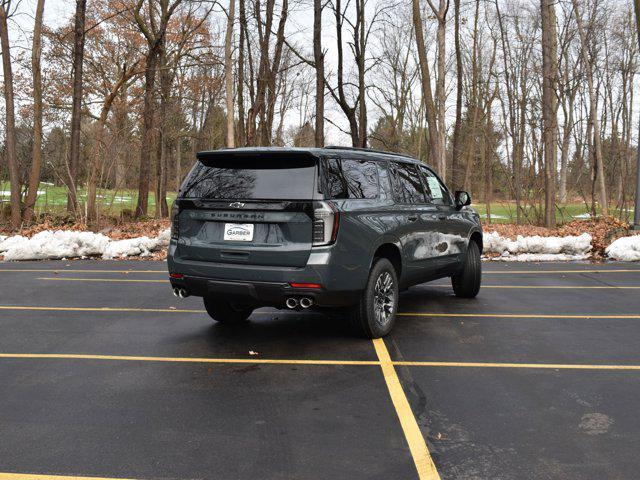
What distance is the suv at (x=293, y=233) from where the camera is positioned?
215 inches

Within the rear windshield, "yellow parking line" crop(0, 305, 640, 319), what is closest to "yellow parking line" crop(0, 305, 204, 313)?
"yellow parking line" crop(0, 305, 640, 319)

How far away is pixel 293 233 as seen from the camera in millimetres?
5496

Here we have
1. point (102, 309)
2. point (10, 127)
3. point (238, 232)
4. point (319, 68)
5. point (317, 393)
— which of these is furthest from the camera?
point (319, 68)

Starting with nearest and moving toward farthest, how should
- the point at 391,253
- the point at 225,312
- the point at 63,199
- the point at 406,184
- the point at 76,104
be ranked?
1. the point at 391,253
2. the point at 225,312
3. the point at 406,184
4. the point at 76,104
5. the point at 63,199

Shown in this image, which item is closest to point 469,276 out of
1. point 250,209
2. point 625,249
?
point 250,209

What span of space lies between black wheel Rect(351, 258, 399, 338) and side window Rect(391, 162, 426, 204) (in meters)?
0.95

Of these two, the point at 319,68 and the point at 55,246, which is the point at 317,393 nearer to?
the point at 55,246

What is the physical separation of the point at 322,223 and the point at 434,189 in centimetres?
296

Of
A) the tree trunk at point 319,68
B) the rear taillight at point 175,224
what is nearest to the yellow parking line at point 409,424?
the rear taillight at point 175,224

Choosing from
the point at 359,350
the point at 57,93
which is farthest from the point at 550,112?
the point at 57,93

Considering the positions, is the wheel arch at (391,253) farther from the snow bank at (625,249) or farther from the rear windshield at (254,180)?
the snow bank at (625,249)

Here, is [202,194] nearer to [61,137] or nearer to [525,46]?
[61,137]

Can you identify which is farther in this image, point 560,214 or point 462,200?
point 560,214

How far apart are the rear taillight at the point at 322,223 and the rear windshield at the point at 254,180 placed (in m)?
0.14
